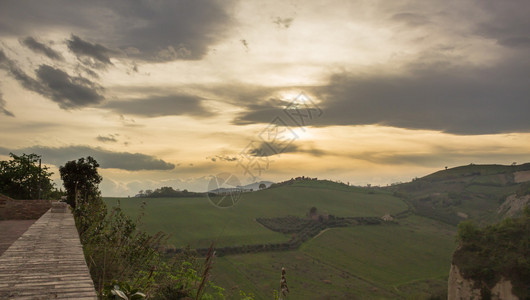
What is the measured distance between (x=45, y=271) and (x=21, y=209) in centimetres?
1840

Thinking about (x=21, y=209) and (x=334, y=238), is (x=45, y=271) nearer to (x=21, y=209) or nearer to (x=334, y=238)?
(x=21, y=209)

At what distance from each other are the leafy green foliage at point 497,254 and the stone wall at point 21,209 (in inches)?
2646

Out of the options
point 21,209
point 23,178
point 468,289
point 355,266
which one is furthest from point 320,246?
point 21,209

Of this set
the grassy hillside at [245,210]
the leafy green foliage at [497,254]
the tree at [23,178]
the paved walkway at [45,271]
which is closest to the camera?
the paved walkway at [45,271]

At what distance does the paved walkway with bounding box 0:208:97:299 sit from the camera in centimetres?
436

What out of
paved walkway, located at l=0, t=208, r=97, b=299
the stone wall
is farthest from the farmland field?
paved walkway, located at l=0, t=208, r=97, b=299

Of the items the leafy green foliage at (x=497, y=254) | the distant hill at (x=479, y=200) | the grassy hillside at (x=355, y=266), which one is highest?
the distant hill at (x=479, y=200)

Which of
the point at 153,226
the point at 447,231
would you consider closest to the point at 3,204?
the point at 153,226

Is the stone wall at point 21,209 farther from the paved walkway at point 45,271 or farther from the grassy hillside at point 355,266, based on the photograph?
the grassy hillside at point 355,266

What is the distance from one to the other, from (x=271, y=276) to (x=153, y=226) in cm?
3681

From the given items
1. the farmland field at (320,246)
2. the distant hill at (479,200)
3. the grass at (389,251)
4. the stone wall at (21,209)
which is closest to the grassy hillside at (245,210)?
the farmland field at (320,246)

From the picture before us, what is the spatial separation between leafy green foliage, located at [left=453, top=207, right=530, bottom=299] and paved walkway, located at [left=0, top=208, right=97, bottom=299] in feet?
230

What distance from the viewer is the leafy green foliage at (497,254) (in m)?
57.7

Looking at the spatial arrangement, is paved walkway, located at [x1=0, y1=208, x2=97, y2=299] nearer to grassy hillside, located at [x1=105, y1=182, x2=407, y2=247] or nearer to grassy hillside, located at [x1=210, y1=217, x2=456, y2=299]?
grassy hillside, located at [x1=210, y1=217, x2=456, y2=299]
